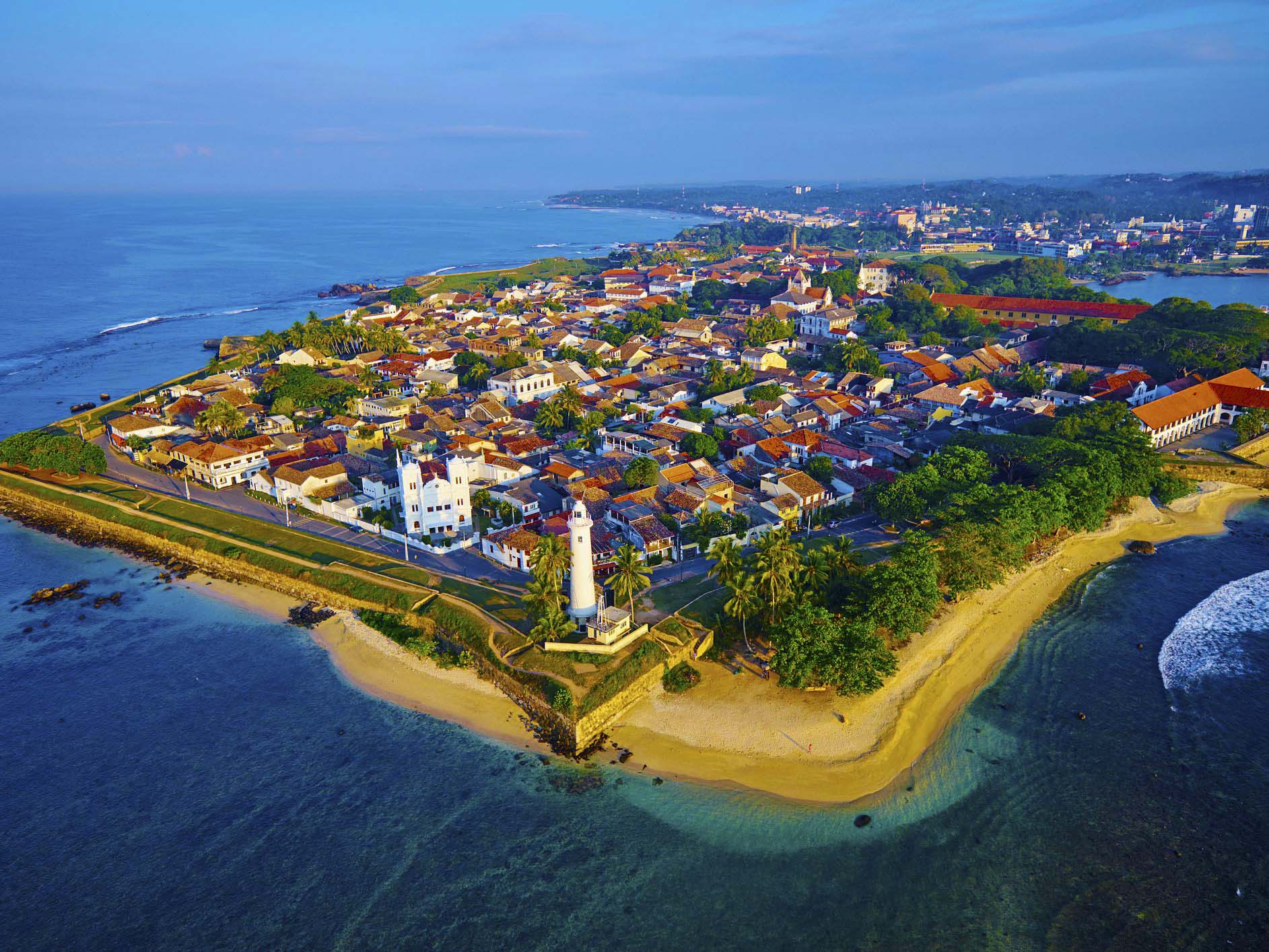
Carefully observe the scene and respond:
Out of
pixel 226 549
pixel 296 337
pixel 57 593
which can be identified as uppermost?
pixel 296 337

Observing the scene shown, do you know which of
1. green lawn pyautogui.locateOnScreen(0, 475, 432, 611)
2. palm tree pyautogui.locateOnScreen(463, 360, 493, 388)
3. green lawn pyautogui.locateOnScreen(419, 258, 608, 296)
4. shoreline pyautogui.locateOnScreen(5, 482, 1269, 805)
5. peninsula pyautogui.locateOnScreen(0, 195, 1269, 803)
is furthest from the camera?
green lawn pyautogui.locateOnScreen(419, 258, 608, 296)

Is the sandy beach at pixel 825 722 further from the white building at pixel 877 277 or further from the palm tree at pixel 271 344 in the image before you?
the white building at pixel 877 277

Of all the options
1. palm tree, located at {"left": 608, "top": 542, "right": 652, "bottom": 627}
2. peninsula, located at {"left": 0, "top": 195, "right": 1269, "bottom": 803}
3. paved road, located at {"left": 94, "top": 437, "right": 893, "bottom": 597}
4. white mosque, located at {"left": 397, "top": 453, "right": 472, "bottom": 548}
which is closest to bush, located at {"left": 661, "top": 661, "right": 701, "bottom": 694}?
peninsula, located at {"left": 0, "top": 195, "right": 1269, "bottom": 803}

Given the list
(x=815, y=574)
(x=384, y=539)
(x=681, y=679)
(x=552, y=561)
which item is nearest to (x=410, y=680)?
(x=552, y=561)

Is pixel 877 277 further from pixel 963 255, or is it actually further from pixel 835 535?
pixel 835 535

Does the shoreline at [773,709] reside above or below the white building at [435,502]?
below

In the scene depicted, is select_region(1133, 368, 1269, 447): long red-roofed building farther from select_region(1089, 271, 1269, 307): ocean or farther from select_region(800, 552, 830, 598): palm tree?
select_region(1089, 271, 1269, 307): ocean

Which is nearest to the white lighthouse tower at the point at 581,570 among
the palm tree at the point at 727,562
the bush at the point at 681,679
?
the bush at the point at 681,679
